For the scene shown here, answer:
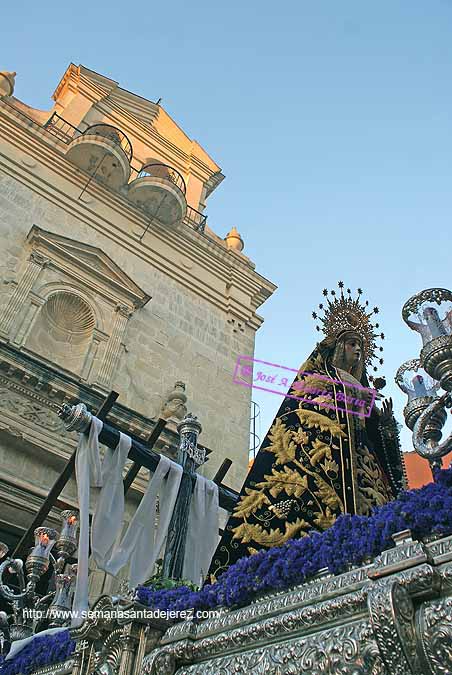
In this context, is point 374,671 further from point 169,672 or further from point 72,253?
point 72,253

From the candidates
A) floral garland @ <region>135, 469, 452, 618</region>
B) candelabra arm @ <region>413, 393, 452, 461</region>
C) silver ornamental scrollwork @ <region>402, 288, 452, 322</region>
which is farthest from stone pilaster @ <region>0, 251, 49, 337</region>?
candelabra arm @ <region>413, 393, 452, 461</region>

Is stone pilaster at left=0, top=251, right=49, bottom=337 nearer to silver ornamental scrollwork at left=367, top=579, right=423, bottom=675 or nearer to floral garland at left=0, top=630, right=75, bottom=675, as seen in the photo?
floral garland at left=0, top=630, right=75, bottom=675

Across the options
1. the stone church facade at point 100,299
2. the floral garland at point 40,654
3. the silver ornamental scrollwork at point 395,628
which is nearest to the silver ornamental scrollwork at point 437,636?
the silver ornamental scrollwork at point 395,628

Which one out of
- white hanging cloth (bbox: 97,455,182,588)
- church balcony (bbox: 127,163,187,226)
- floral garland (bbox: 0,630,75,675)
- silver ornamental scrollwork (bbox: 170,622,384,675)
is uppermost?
church balcony (bbox: 127,163,187,226)

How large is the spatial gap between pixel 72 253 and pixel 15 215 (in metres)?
1.24

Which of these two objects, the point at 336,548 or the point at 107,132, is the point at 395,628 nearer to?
the point at 336,548

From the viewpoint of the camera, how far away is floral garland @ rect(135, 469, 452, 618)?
255 cm

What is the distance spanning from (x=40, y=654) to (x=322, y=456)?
2408 mm

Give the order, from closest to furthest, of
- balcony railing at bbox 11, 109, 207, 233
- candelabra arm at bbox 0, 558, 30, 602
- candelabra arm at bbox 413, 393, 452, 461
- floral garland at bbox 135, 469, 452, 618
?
floral garland at bbox 135, 469, 452, 618 < candelabra arm at bbox 413, 393, 452, 461 < candelabra arm at bbox 0, 558, 30, 602 < balcony railing at bbox 11, 109, 207, 233

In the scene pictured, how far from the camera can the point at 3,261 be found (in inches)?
410

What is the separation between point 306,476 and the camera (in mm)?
4340

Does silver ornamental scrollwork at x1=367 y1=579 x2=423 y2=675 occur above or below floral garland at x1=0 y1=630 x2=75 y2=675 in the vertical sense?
above

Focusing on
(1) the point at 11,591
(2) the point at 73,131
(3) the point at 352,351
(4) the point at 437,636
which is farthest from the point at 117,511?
(2) the point at 73,131

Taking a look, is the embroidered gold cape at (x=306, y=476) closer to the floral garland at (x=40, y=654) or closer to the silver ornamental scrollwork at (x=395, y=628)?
the floral garland at (x=40, y=654)
